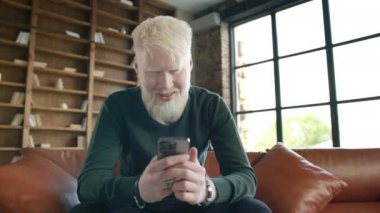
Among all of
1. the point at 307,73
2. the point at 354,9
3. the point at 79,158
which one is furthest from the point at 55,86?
the point at 354,9

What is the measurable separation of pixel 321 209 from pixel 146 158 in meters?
1.19

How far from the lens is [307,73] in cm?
441

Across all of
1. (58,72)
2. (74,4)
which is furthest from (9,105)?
(74,4)

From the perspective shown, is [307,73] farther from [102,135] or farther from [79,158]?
[102,135]

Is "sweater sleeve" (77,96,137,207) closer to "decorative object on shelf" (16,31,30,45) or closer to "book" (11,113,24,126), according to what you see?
"book" (11,113,24,126)

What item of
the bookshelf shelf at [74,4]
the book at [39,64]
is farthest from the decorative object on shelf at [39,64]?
the bookshelf shelf at [74,4]

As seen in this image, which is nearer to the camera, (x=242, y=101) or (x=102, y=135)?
(x=102, y=135)

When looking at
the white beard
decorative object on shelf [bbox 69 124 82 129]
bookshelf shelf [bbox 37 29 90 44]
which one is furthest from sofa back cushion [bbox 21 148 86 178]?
bookshelf shelf [bbox 37 29 90 44]

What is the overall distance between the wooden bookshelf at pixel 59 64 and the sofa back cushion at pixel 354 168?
2.89 m

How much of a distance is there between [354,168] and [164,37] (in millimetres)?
1608

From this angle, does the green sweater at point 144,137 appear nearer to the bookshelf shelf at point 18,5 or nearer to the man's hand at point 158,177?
the man's hand at point 158,177

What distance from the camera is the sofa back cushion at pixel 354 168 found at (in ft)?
6.54

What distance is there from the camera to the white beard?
113 centimetres

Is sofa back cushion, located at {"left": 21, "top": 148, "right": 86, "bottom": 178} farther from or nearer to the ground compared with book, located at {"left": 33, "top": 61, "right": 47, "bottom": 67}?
nearer to the ground
